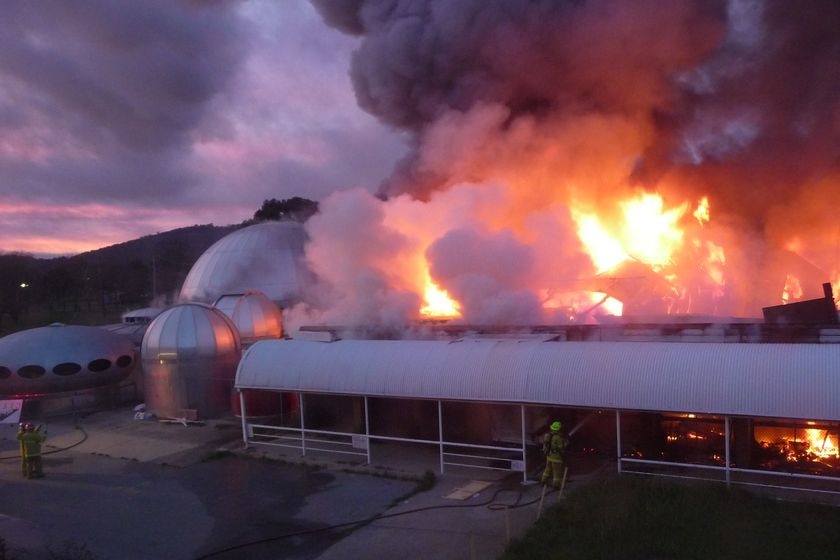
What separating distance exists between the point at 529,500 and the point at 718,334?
576cm

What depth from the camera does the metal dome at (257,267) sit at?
105 ft

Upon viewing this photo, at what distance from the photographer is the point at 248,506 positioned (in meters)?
11.6

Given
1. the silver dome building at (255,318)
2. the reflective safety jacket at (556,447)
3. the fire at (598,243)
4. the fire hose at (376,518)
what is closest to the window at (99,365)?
the silver dome building at (255,318)

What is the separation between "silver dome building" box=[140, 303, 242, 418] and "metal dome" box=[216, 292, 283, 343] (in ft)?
14.6

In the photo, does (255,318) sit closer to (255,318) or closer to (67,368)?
(255,318)

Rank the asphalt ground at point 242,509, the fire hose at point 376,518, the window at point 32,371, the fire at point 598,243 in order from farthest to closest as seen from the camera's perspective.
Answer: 1. the fire at point 598,243
2. the window at point 32,371
3. the fire hose at point 376,518
4. the asphalt ground at point 242,509

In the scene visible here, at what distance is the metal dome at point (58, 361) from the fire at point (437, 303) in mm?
11240

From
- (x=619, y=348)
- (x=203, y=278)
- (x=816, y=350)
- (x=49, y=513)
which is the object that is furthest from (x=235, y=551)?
(x=203, y=278)

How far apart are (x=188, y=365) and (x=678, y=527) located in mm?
15241

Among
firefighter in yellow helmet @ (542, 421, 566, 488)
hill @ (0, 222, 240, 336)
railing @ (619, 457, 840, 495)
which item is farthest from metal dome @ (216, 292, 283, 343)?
hill @ (0, 222, 240, 336)

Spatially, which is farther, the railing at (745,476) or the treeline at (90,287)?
the treeline at (90,287)

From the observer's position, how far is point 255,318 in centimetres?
2553

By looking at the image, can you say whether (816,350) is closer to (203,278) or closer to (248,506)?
(248,506)

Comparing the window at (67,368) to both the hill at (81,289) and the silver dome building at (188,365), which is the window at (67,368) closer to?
the silver dome building at (188,365)
